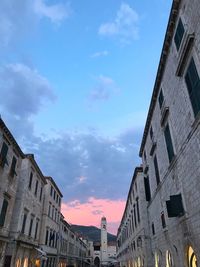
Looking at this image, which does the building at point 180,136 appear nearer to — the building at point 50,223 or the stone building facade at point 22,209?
the stone building facade at point 22,209

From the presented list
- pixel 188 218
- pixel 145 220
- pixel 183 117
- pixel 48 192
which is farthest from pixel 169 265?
pixel 48 192

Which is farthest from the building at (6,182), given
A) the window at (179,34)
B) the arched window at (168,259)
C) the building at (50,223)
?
the window at (179,34)

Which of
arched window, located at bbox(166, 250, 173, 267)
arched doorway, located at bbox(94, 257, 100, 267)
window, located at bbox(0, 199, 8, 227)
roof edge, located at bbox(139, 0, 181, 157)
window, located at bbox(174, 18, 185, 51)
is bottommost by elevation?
arched window, located at bbox(166, 250, 173, 267)

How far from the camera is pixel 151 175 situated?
2119 centimetres

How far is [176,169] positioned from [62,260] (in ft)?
123

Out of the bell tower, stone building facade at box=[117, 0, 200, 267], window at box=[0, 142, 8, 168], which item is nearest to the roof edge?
stone building facade at box=[117, 0, 200, 267]

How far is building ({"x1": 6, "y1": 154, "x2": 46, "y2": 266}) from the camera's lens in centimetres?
2044

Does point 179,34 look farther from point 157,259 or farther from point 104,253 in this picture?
point 104,253

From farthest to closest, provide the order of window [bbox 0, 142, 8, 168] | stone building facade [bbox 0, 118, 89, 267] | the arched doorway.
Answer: the arched doorway < stone building facade [bbox 0, 118, 89, 267] < window [bbox 0, 142, 8, 168]

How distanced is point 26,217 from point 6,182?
21.7 ft

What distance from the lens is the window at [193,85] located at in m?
10.3

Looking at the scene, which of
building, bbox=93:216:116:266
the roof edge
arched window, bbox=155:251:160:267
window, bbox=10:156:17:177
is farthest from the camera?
building, bbox=93:216:116:266

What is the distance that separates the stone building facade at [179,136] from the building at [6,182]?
1155 centimetres

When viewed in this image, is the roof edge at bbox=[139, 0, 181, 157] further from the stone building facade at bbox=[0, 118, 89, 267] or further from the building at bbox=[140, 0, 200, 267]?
the stone building facade at bbox=[0, 118, 89, 267]
